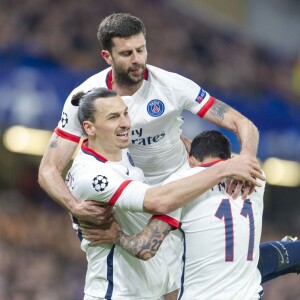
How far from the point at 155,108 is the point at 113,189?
2.91ft

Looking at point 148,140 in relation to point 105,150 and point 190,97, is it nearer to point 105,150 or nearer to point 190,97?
point 190,97

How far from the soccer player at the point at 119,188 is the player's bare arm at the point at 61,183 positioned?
52 millimetres

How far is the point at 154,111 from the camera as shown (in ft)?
19.9

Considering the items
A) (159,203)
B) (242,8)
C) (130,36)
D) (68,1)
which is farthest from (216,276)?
(242,8)

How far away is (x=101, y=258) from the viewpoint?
5.73 m

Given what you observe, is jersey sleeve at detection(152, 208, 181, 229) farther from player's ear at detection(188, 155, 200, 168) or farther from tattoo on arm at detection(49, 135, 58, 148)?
tattoo on arm at detection(49, 135, 58, 148)

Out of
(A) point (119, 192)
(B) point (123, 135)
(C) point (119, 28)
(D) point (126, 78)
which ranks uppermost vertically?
(C) point (119, 28)

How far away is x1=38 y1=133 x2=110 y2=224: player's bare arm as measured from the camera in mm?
5500

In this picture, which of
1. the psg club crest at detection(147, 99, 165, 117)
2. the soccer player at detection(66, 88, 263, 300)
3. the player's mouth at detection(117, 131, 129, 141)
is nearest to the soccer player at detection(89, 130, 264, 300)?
the soccer player at detection(66, 88, 263, 300)

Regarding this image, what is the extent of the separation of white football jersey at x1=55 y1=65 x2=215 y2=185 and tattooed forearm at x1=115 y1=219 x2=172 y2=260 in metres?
0.92

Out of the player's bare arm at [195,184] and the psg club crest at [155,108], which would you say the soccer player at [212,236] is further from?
the psg club crest at [155,108]

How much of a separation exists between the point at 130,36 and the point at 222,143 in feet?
3.27

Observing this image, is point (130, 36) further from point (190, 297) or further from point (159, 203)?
point (190, 297)

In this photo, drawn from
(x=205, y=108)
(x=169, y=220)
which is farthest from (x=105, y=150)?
(x=205, y=108)
